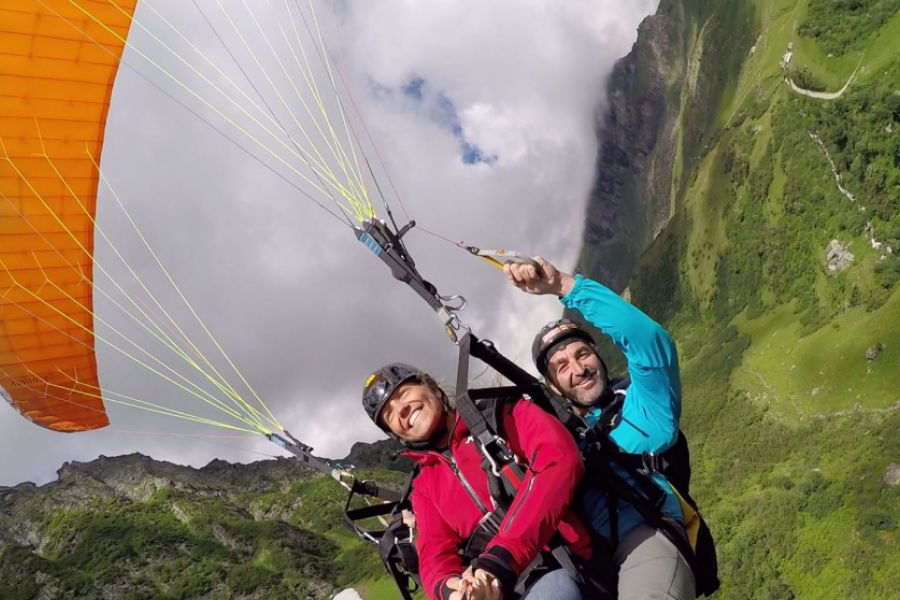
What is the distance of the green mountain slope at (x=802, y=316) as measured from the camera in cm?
5222

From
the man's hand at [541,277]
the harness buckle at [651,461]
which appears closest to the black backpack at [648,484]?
the harness buckle at [651,461]

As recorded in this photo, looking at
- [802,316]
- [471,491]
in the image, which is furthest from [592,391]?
[802,316]

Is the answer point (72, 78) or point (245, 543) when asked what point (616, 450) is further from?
point (245, 543)

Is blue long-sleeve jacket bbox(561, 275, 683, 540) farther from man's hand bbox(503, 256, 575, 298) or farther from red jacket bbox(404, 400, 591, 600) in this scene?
red jacket bbox(404, 400, 591, 600)

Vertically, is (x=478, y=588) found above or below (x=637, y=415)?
below

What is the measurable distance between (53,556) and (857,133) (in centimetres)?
9428

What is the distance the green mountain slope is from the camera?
171 ft

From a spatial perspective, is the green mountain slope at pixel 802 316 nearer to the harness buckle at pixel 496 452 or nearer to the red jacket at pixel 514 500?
the red jacket at pixel 514 500

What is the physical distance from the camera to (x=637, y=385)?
12.9 ft

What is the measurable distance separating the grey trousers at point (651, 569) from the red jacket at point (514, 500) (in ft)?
0.90

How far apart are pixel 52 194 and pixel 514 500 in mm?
10231

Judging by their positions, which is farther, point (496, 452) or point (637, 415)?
point (637, 415)

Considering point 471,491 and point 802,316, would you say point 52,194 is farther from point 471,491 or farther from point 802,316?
point 802,316

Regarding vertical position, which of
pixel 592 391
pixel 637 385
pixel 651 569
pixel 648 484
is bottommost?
pixel 651 569
